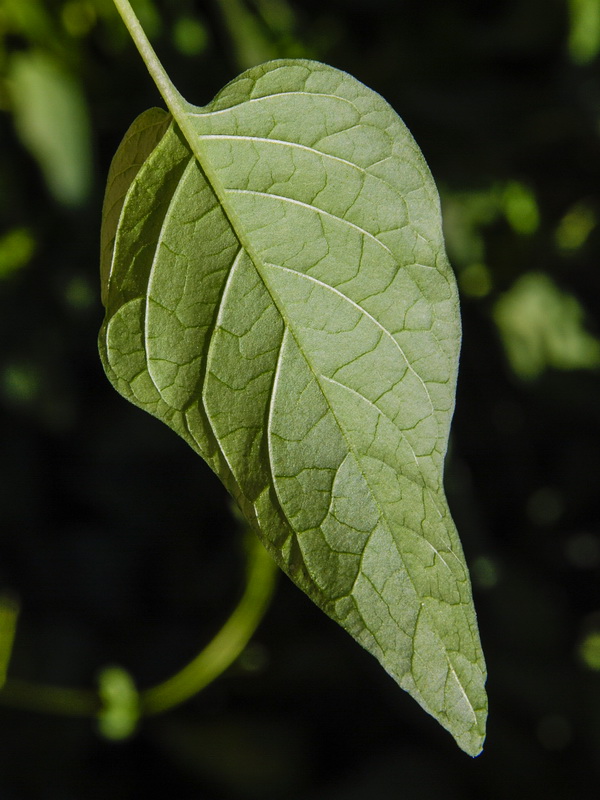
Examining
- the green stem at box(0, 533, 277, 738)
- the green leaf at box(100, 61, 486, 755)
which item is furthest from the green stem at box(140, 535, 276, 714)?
the green leaf at box(100, 61, 486, 755)

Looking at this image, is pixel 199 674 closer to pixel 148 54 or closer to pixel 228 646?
pixel 228 646

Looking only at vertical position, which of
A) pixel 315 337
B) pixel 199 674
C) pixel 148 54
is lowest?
pixel 199 674

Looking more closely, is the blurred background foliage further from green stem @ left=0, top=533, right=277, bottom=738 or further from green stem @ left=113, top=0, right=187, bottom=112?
green stem @ left=113, top=0, right=187, bottom=112

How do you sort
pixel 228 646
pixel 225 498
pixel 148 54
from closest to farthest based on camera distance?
pixel 148 54 → pixel 228 646 → pixel 225 498

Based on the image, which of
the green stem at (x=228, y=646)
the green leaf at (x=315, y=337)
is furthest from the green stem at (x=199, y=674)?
the green leaf at (x=315, y=337)

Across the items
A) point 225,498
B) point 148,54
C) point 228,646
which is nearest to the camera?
point 148,54

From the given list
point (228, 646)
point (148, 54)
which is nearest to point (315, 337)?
point (148, 54)
